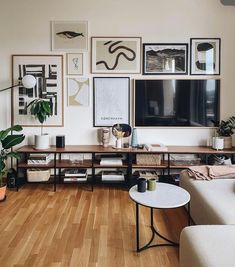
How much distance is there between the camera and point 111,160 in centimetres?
378

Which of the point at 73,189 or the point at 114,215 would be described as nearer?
the point at 114,215

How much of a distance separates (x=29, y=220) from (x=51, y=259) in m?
0.79

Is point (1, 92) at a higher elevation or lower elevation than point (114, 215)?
higher

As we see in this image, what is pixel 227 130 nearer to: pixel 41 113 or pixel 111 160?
pixel 111 160

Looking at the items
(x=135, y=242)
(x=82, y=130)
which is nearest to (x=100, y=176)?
(x=82, y=130)

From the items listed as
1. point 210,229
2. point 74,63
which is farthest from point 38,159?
point 210,229

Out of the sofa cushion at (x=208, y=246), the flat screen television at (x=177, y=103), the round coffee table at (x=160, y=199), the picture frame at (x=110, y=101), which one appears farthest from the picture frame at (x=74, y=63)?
the sofa cushion at (x=208, y=246)

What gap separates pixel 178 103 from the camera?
3955 mm

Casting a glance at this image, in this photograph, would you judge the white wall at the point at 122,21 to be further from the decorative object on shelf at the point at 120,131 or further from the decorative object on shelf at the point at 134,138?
the decorative object on shelf at the point at 134,138

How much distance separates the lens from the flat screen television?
392 centimetres

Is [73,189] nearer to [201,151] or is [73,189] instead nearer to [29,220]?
[29,220]

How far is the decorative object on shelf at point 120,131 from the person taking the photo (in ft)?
12.6

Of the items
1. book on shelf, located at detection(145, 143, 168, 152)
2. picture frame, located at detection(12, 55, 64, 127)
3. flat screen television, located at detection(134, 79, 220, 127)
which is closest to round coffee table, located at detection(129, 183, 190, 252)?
book on shelf, located at detection(145, 143, 168, 152)

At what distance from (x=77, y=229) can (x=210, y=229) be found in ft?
4.38
